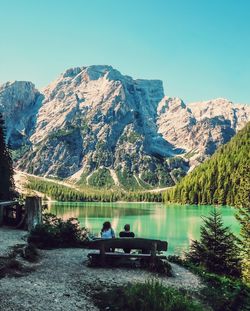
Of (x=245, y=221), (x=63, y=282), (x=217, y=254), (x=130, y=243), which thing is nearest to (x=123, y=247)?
(x=130, y=243)

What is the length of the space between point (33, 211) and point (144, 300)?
17701 millimetres

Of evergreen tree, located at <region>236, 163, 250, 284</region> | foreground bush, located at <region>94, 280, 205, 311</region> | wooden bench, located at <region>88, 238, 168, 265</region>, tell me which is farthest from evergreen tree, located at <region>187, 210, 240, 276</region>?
foreground bush, located at <region>94, 280, 205, 311</region>

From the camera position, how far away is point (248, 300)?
46.4 ft

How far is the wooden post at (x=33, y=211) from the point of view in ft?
90.0

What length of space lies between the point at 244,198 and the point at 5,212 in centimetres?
1999

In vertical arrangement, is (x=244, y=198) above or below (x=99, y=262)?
above

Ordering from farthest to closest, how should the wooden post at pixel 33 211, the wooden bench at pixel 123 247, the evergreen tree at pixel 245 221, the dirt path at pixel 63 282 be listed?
the evergreen tree at pixel 245 221 → the wooden post at pixel 33 211 → the wooden bench at pixel 123 247 → the dirt path at pixel 63 282

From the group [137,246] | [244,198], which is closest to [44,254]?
[137,246]

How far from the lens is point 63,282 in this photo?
14328 millimetres

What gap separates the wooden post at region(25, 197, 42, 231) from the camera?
27.4 meters

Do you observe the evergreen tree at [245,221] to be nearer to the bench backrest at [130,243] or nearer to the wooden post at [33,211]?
the bench backrest at [130,243]

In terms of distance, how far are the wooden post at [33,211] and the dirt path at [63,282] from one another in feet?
22.6

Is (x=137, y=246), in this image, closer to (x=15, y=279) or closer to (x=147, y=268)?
(x=147, y=268)

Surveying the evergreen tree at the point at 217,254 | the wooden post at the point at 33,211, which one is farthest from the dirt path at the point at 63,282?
the evergreen tree at the point at 217,254
